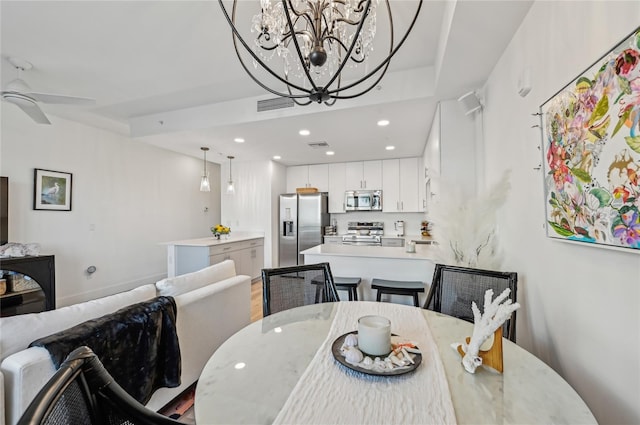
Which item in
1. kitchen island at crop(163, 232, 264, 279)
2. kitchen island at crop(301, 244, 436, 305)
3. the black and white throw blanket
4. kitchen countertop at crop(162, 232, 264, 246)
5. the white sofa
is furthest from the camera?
kitchen countertop at crop(162, 232, 264, 246)

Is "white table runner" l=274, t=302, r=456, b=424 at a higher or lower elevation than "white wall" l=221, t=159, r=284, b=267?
lower

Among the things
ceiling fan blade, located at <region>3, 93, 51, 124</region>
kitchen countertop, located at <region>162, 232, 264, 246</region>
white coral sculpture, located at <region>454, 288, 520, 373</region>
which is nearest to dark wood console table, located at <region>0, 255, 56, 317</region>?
kitchen countertop, located at <region>162, 232, 264, 246</region>

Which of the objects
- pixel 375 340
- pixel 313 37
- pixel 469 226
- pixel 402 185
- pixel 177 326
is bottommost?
pixel 177 326

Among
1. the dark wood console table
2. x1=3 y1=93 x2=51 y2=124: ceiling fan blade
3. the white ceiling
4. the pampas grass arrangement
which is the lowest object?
the dark wood console table

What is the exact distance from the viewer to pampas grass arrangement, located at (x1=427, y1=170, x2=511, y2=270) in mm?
1789

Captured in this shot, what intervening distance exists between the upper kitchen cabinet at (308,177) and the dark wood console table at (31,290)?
4032 mm

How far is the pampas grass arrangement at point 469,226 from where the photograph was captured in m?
1.79

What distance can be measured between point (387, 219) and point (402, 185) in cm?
82

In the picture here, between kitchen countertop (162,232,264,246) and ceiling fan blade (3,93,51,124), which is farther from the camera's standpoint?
kitchen countertop (162,232,264,246)

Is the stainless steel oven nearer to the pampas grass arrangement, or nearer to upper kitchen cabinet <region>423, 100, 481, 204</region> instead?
upper kitchen cabinet <region>423, 100, 481, 204</region>

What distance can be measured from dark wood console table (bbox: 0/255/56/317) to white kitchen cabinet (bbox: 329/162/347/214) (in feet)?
14.4

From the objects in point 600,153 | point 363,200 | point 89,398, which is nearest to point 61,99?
point 89,398

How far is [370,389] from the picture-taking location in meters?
0.77

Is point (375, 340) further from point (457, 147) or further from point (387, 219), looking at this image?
point (387, 219)
